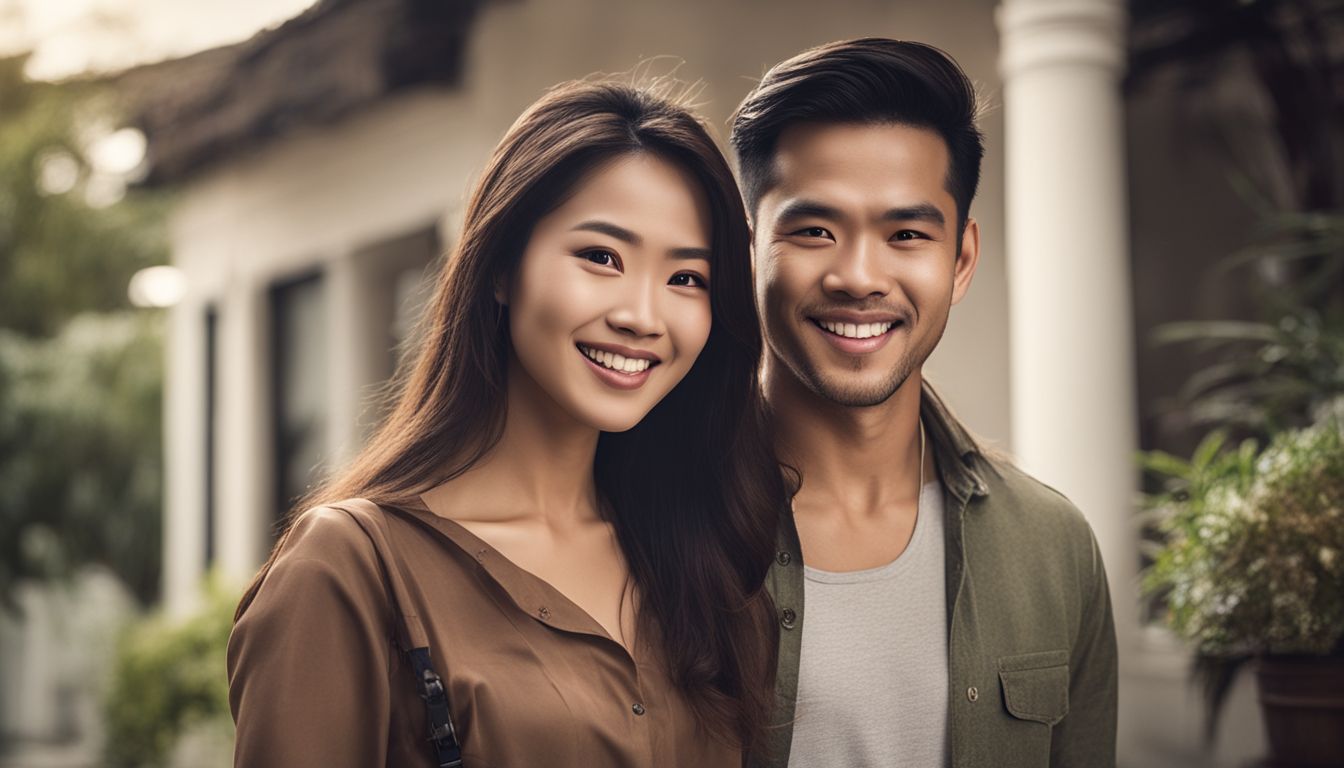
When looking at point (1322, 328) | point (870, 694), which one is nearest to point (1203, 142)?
point (1322, 328)

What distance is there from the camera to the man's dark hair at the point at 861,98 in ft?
8.29

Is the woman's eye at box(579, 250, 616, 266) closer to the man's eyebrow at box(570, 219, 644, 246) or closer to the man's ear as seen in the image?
the man's eyebrow at box(570, 219, 644, 246)

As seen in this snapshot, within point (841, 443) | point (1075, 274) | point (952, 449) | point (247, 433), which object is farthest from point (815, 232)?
point (247, 433)

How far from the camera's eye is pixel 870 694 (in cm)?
247

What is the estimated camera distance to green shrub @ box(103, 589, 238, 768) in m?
8.94

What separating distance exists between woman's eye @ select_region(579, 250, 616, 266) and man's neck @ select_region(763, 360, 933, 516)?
1.69 feet

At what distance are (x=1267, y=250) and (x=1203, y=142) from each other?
2007 mm

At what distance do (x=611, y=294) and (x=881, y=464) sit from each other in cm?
72

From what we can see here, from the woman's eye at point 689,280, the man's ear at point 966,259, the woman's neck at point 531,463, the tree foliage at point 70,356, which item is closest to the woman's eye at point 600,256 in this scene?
the woman's eye at point 689,280

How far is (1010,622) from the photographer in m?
2.65

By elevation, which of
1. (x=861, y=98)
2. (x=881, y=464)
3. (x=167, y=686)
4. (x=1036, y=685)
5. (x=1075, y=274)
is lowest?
(x=167, y=686)

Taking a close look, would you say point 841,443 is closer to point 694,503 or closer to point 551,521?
point 694,503

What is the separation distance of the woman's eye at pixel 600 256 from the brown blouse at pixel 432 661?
1.37ft

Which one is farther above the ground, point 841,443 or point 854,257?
point 854,257
